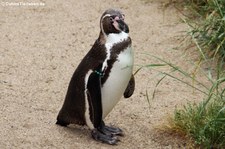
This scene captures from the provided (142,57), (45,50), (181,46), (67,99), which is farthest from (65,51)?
(67,99)

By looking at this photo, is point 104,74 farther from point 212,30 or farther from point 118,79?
point 212,30

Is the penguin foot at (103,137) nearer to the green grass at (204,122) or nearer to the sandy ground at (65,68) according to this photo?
the sandy ground at (65,68)

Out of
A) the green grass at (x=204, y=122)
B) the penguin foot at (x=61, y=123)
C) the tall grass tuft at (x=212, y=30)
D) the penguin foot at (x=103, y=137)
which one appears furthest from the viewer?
the tall grass tuft at (x=212, y=30)

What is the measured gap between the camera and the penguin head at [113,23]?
355 centimetres

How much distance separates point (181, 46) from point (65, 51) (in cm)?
103

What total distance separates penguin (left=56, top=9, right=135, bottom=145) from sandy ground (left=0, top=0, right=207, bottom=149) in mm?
200

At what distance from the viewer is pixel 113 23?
11.6 feet

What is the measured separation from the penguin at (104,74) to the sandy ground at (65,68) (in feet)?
0.66

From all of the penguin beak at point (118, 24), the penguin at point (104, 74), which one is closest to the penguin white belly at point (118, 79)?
the penguin at point (104, 74)

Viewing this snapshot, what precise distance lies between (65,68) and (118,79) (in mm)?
1322

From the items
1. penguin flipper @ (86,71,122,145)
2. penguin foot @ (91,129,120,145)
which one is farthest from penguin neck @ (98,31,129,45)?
penguin foot @ (91,129,120,145)

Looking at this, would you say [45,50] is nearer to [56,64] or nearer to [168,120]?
[56,64]

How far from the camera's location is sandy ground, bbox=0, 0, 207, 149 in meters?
3.80

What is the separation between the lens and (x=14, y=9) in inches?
234
